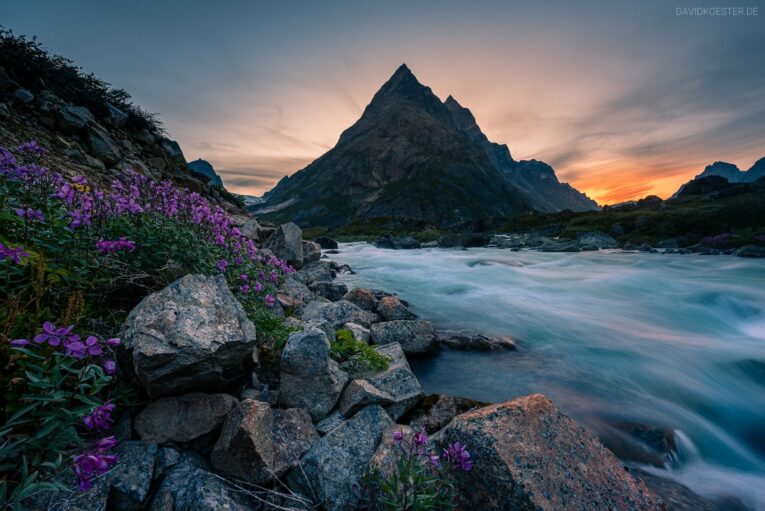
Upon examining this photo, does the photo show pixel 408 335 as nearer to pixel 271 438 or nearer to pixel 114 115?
pixel 271 438

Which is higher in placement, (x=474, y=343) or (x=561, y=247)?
(x=561, y=247)

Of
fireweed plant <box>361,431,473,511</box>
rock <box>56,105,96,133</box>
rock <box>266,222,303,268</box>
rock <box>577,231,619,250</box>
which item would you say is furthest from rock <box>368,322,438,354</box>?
rock <box>577,231,619,250</box>

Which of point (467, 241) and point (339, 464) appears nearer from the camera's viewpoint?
point (339, 464)

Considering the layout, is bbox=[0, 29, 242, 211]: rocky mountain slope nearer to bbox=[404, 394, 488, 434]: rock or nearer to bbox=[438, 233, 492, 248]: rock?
bbox=[404, 394, 488, 434]: rock

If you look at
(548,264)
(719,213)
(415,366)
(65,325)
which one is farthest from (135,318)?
(719,213)

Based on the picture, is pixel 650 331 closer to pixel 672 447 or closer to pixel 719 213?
pixel 672 447

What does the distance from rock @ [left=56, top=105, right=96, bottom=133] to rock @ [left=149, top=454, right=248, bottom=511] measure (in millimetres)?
13488

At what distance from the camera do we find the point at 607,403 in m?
6.52

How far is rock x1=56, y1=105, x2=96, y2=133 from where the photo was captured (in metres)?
10.8

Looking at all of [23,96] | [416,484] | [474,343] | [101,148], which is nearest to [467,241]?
[474,343]

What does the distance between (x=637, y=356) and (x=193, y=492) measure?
34.5 feet

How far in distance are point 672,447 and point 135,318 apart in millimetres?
8234

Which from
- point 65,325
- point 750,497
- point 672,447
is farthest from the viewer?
point 672,447

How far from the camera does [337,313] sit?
7.98 m
